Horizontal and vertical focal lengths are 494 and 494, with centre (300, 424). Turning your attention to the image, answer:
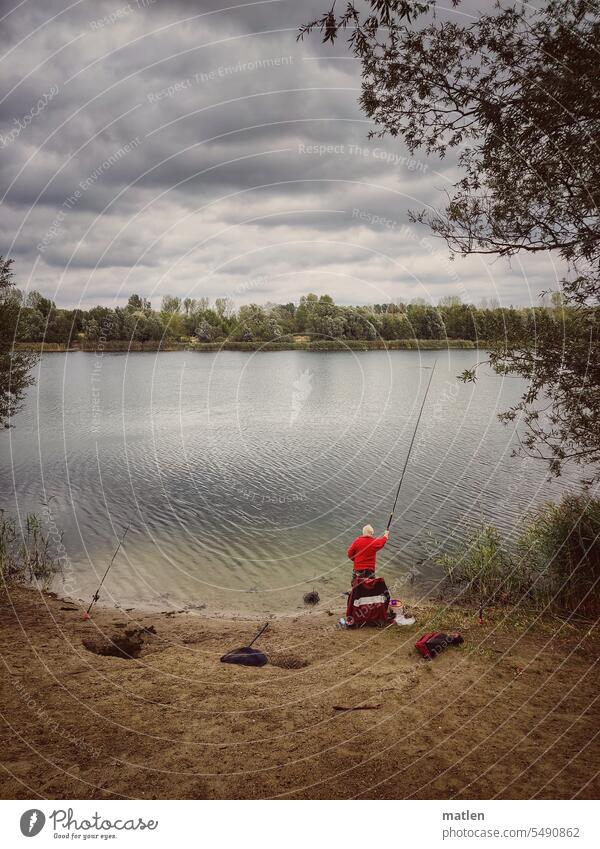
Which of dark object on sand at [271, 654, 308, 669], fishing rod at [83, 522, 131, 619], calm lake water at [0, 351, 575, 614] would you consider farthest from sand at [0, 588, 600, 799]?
calm lake water at [0, 351, 575, 614]

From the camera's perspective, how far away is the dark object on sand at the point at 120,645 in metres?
9.54

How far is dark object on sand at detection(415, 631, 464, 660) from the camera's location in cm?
904

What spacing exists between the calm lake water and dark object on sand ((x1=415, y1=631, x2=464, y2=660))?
446 centimetres

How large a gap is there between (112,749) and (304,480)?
61.0 ft

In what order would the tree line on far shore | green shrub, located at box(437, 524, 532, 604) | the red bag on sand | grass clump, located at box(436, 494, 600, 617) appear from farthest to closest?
the tree line on far shore < green shrub, located at box(437, 524, 532, 604) < grass clump, located at box(436, 494, 600, 617) < the red bag on sand

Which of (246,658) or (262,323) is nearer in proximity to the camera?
(246,658)

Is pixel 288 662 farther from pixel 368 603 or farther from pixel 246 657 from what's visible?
pixel 368 603

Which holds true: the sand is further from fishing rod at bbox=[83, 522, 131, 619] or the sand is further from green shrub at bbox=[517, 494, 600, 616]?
green shrub at bbox=[517, 494, 600, 616]

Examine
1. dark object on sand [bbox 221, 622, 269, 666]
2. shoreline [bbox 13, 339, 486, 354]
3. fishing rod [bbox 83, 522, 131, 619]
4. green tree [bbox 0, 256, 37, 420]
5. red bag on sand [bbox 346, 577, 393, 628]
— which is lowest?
fishing rod [bbox 83, 522, 131, 619]

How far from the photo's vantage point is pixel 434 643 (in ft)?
30.3

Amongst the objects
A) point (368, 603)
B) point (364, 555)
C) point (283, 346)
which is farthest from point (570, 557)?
point (283, 346)

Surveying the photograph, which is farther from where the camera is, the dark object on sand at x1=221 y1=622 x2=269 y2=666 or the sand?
the dark object on sand at x1=221 y1=622 x2=269 y2=666

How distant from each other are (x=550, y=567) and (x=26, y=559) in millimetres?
14699

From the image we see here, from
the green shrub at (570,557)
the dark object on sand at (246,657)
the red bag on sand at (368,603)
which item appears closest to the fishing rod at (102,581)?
the dark object on sand at (246,657)
